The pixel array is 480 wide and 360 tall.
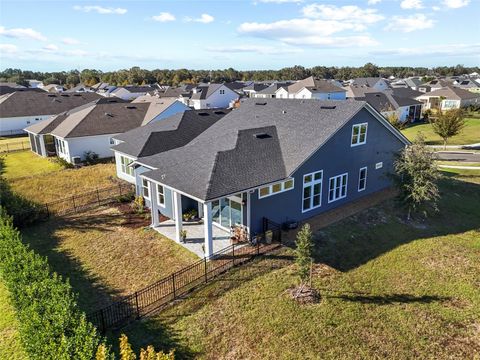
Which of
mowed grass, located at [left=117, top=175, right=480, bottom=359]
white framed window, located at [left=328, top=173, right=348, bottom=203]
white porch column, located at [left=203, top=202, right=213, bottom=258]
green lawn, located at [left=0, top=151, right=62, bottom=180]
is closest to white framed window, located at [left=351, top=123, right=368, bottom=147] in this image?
white framed window, located at [left=328, top=173, right=348, bottom=203]

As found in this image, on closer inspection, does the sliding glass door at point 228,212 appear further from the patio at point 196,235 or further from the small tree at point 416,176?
the small tree at point 416,176

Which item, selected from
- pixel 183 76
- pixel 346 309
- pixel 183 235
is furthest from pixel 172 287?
pixel 183 76

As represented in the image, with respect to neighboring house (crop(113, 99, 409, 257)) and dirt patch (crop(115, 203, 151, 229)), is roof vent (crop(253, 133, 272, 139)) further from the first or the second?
dirt patch (crop(115, 203, 151, 229))

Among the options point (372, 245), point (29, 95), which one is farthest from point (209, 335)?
point (29, 95)

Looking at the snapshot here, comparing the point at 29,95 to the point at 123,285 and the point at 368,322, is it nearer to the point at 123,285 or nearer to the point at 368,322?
the point at 123,285

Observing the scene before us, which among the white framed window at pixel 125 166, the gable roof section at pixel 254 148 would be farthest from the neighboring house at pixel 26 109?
the gable roof section at pixel 254 148

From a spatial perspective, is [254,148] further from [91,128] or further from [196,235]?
[91,128]
